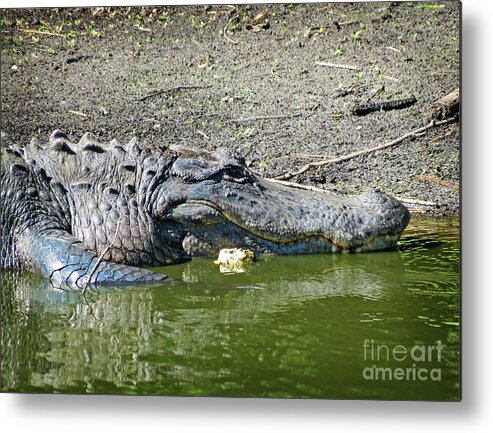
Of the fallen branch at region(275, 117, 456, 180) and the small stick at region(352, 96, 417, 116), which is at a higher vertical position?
the small stick at region(352, 96, 417, 116)

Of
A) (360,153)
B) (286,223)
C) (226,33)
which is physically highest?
(226,33)

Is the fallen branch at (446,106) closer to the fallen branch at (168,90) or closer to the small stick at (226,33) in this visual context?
the small stick at (226,33)

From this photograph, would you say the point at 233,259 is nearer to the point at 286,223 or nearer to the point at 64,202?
the point at 286,223

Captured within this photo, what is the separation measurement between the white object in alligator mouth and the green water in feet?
1.00

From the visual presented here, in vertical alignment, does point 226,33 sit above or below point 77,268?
above

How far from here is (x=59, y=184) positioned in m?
5.33

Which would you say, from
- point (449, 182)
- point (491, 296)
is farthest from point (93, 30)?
point (491, 296)

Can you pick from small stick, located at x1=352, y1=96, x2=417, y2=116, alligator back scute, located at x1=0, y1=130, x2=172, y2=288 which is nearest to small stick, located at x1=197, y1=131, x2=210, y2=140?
alligator back scute, located at x1=0, y1=130, x2=172, y2=288

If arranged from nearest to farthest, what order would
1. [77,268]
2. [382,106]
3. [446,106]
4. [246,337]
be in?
[246,337] < [446,106] < [77,268] < [382,106]

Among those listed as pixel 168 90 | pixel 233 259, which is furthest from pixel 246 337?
pixel 168 90

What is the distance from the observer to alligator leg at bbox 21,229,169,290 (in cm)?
486

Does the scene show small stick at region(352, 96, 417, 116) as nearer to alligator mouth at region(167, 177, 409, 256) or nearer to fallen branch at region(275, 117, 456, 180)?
fallen branch at region(275, 117, 456, 180)

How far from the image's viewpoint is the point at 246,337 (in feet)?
14.4

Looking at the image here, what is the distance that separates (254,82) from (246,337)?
1.61 metres
